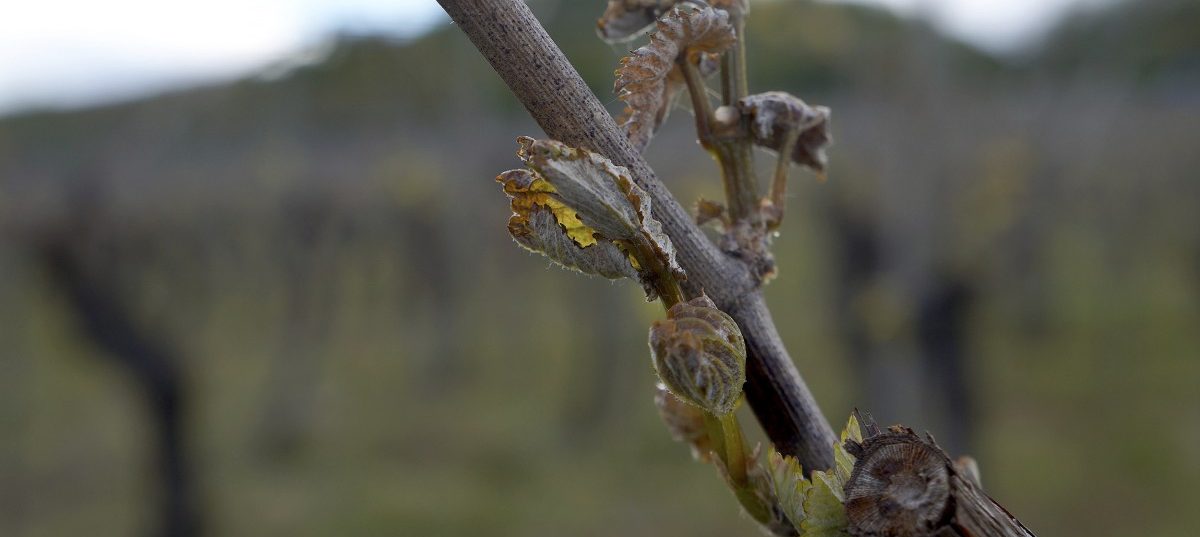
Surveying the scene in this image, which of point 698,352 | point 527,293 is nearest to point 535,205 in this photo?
point 698,352

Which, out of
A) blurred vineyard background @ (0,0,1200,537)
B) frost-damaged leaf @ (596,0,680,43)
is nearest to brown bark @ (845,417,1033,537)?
frost-damaged leaf @ (596,0,680,43)

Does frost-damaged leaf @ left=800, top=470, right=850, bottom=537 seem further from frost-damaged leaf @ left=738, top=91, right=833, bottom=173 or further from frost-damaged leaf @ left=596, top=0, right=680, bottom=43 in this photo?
frost-damaged leaf @ left=596, top=0, right=680, bottom=43

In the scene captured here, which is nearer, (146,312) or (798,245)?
(146,312)

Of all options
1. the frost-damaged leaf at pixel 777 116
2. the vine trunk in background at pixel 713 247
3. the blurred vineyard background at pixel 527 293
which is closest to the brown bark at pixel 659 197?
the vine trunk in background at pixel 713 247

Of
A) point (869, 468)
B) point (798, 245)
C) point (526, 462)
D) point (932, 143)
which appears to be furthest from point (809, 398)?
point (798, 245)

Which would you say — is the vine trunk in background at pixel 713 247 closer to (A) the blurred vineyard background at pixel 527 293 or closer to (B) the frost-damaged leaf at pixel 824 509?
(B) the frost-damaged leaf at pixel 824 509

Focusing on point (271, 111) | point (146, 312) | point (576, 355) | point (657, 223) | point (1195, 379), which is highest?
point (271, 111)

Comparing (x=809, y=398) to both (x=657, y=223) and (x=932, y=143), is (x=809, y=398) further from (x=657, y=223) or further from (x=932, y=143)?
(x=932, y=143)
